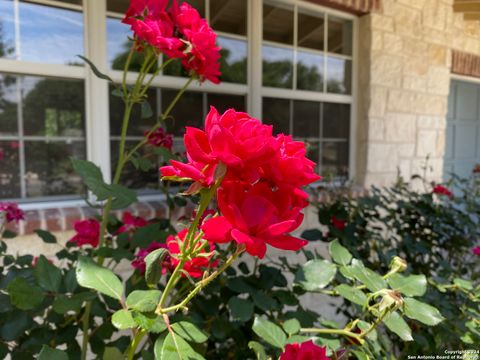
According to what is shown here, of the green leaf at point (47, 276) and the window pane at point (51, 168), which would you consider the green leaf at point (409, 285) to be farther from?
the window pane at point (51, 168)

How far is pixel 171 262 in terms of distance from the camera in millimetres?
798

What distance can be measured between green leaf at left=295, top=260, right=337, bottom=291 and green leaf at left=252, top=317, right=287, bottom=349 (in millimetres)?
136

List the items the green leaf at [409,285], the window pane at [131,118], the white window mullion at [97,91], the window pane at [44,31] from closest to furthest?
the green leaf at [409,285]
the window pane at [44,31]
the white window mullion at [97,91]
the window pane at [131,118]

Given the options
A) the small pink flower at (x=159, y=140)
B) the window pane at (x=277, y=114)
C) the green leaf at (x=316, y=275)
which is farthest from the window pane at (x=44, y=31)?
the green leaf at (x=316, y=275)

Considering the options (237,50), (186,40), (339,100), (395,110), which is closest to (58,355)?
(186,40)

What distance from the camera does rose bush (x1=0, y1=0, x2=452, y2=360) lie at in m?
0.45

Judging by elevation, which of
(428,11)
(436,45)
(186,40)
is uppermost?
(428,11)

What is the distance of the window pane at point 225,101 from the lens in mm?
2395

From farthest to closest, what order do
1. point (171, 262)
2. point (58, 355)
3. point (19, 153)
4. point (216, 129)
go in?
1. point (19, 153)
2. point (171, 262)
3. point (58, 355)
4. point (216, 129)

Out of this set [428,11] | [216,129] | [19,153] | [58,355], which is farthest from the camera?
[428,11]

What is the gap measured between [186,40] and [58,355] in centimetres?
76

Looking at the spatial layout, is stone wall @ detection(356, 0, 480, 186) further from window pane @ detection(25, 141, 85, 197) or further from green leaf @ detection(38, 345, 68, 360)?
green leaf @ detection(38, 345, 68, 360)

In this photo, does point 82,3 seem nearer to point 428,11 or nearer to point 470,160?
point 428,11

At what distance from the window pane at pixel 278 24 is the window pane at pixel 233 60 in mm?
241
